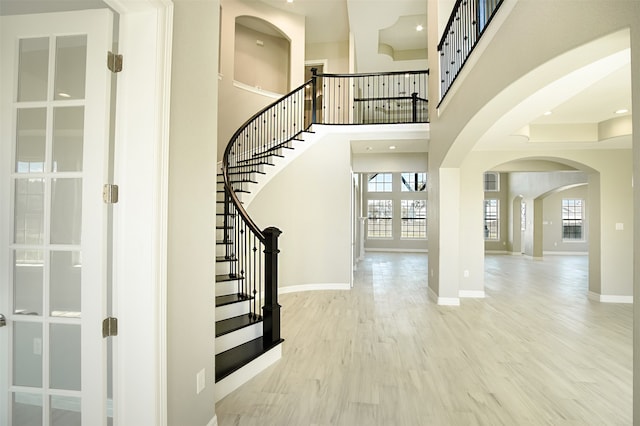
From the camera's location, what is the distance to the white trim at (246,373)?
254 cm

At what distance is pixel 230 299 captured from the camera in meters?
3.36

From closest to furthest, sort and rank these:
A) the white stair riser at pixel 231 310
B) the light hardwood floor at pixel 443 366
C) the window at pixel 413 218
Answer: the light hardwood floor at pixel 443 366, the white stair riser at pixel 231 310, the window at pixel 413 218

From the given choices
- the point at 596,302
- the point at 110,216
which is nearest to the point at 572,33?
the point at 110,216

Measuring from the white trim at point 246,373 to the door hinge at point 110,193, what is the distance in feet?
5.44

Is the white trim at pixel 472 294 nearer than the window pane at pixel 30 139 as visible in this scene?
No

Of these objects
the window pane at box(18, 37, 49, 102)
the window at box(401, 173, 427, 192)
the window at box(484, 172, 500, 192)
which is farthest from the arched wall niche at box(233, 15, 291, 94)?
the window at box(484, 172, 500, 192)

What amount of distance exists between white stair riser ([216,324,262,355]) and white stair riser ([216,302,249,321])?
0.84 feet

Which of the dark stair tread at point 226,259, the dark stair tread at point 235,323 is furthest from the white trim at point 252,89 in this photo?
the dark stair tread at point 235,323

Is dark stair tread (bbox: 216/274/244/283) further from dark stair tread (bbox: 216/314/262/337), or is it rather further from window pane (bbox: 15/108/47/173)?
window pane (bbox: 15/108/47/173)

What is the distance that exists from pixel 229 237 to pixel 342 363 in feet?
7.47

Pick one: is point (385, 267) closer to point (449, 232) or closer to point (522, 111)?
point (449, 232)

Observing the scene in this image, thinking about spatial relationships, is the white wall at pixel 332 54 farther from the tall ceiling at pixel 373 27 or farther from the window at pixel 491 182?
the window at pixel 491 182

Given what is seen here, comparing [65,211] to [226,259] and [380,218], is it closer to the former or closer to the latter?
[226,259]

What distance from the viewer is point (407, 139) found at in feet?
20.9
